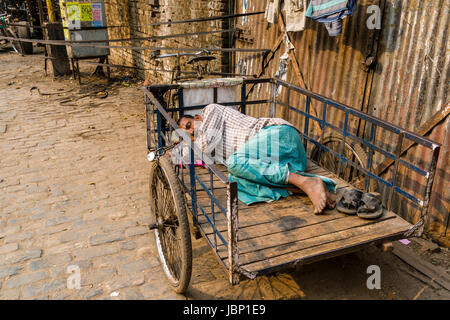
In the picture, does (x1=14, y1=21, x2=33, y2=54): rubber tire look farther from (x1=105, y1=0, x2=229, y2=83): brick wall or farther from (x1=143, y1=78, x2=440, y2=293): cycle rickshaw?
(x1=143, y1=78, x2=440, y2=293): cycle rickshaw

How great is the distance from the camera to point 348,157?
14.0 ft

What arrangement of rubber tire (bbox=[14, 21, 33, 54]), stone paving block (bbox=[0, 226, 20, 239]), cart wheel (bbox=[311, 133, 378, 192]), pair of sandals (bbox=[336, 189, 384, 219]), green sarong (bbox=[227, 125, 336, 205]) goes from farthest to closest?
rubber tire (bbox=[14, 21, 33, 54]) < stone paving block (bbox=[0, 226, 20, 239]) < cart wheel (bbox=[311, 133, 378, 192]) < green sarong (bbox=[227, 125, 336, 205]) < pair of sandals (bbox=[336, 189, 384, 219])

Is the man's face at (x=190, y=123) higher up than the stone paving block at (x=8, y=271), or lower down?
higher up

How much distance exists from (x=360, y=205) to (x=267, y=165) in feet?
2.83

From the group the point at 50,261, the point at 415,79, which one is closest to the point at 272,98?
the point at 415,79

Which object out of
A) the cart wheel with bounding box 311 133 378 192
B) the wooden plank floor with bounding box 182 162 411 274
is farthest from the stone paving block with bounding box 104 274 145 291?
the cart wheel with bounding box 311 133 378 192

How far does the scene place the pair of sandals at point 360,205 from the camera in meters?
3.07

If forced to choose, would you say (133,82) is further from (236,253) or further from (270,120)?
(236,253)

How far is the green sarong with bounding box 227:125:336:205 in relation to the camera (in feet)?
11.4

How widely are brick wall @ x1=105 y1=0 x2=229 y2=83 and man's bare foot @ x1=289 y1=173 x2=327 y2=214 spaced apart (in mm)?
4108

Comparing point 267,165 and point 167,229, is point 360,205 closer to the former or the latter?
point 267,165

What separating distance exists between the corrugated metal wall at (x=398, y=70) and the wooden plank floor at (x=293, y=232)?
1073mm

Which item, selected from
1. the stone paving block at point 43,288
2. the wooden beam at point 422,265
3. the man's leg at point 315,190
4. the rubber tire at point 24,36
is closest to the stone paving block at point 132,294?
the stone paving block at point 43,288

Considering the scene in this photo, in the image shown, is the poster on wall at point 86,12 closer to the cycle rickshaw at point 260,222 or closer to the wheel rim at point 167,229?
the cycle rickshaw at point 260,222
